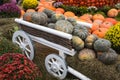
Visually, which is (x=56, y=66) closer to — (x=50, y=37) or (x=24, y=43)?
(x=50, y=37)

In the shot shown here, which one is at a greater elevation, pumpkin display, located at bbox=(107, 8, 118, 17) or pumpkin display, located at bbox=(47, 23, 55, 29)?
pumpkin display, located at bbox=(47, 23, 55, 29)

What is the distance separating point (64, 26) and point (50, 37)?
349mm

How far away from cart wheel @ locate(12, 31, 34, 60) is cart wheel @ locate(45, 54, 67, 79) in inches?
24.3

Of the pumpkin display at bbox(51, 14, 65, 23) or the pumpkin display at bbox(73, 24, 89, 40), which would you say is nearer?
the pumpkin display at bbox(73, 24, 89, 40)

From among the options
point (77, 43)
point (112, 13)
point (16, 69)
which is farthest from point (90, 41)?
point (112, 13)

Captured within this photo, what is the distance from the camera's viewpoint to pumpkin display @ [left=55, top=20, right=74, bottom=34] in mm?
5965

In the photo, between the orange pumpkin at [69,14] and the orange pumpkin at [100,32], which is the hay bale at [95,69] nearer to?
the orange pumpkin at [100,32]

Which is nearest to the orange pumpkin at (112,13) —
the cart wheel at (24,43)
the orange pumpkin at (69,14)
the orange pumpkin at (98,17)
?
the orange pumpkin at (98,17)

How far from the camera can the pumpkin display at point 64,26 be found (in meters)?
5.96

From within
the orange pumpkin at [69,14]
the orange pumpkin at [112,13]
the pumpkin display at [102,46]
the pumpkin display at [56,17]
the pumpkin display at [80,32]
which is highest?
the pumpkin display at [56,17]

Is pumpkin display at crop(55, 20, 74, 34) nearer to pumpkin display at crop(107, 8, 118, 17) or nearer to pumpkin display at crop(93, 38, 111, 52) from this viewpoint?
pumpkin display at crop(93, 38, 111, 52)

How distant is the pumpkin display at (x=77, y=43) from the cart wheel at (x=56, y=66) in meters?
0.35

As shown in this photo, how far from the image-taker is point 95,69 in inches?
216

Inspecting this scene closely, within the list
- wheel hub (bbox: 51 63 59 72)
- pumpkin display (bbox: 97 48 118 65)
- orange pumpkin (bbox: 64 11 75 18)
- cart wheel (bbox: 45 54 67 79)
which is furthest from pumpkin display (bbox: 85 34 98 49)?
orange pumpkin (bbox: 64 11 75 18)
